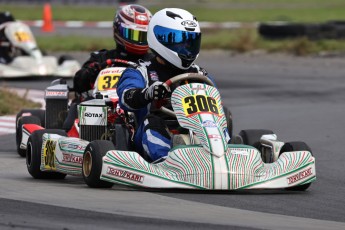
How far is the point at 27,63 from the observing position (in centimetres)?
1873

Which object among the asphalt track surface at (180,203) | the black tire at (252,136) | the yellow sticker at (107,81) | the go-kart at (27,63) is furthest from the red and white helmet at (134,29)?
the go-kart at (27,63)

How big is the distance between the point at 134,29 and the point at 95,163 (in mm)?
3426

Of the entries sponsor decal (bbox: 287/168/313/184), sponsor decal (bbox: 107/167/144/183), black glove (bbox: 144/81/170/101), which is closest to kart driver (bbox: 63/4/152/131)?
black glove (bbox: 144/81/170/101)

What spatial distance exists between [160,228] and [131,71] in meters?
2.69

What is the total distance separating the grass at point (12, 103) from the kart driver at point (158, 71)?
5.67 meters

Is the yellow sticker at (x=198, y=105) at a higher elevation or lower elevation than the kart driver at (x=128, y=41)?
higher

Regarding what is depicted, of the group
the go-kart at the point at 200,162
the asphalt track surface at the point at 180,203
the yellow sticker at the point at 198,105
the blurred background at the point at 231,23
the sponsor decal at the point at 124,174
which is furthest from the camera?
the blurred background at the point at 231,23

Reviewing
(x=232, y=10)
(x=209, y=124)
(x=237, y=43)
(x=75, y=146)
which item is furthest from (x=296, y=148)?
(x=232, y=10)

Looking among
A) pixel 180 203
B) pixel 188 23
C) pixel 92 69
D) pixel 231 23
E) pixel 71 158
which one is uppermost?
pixel 188 23

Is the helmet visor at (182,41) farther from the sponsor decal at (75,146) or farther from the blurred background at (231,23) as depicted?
the blurred background at (231,23)

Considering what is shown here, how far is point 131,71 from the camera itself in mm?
8570

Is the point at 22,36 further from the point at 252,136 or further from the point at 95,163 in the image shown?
the point at 95,163

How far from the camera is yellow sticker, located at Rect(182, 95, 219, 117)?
788 cm

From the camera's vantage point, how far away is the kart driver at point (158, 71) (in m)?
8.09
